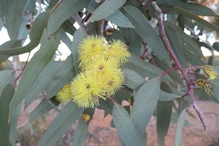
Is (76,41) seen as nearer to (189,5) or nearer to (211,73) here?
(211,73)

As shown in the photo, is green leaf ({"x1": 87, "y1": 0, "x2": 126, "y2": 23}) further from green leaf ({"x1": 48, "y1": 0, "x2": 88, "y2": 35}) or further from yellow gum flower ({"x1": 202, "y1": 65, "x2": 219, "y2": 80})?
yellow gum flower ({"x1": 202, "y1": 65, "x2": 219, "y2": 80})

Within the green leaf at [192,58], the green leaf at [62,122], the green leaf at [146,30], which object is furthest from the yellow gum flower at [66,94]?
the green leaf at [192,58]

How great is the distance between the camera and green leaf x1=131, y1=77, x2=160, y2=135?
0.63m

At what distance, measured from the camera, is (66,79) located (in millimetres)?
669

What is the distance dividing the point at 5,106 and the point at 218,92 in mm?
584

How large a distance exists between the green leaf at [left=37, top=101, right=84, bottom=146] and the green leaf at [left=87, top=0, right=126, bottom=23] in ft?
0.79

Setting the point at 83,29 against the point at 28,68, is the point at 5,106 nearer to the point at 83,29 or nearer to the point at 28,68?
the point at 28,68

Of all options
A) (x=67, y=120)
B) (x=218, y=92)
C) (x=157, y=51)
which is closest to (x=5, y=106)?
(x=67, y=120)

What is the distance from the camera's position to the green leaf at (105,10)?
61 cm

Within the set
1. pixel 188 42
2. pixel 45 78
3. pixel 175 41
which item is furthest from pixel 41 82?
pixel 188 42

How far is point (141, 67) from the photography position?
0.73 meters

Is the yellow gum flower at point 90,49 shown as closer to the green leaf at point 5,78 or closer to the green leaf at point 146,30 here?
the green leaf at point 146,30

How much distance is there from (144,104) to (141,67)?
13 centimetres

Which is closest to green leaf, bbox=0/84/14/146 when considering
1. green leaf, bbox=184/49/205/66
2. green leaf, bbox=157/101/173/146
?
green leaf, bbox=157/101/173/146
